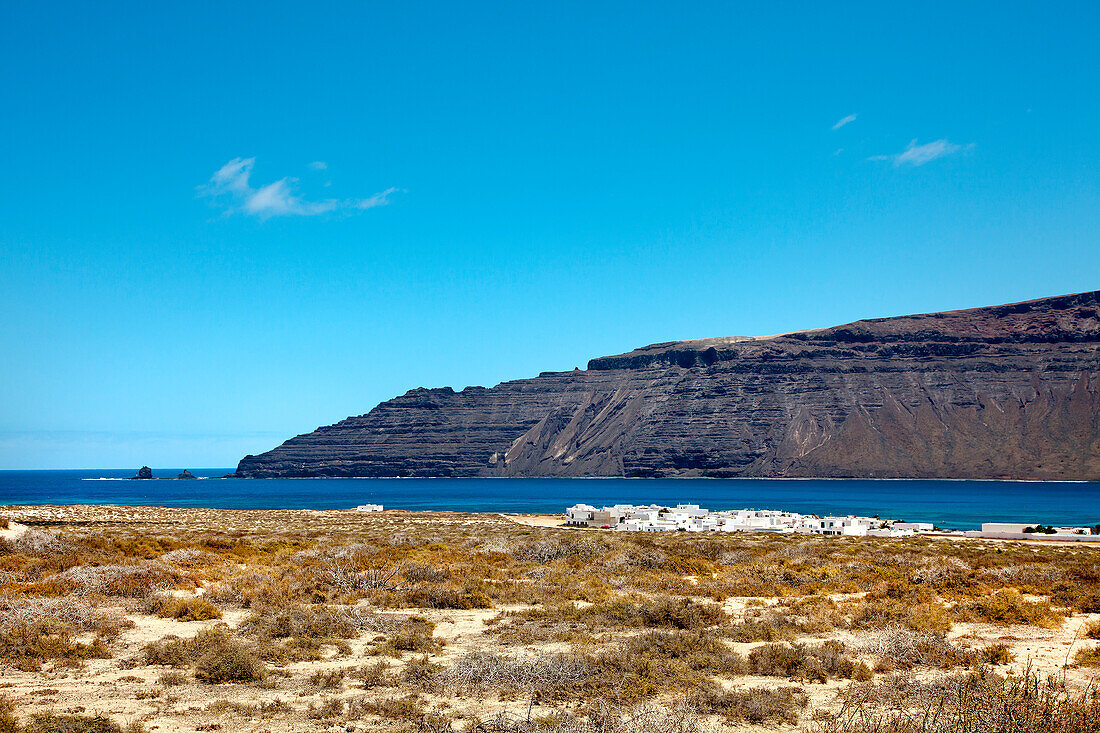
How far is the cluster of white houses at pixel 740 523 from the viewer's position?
5478 cm

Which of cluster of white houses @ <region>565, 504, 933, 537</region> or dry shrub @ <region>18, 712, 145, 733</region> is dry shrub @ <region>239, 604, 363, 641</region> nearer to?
dry shrub @ <region>18, 712, 145, 733</region>

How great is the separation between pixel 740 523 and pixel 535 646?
163 feet

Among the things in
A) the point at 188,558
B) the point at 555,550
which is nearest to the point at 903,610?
the point at 555,550

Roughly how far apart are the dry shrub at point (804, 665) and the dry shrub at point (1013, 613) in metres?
6.26

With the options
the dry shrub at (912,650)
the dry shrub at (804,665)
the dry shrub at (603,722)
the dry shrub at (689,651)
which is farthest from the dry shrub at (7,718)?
the dry shrub at (912,650)

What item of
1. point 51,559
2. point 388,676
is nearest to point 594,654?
point 388,676

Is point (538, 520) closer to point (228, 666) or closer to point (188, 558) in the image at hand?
point (188, 558)

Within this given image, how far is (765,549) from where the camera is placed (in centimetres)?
3372

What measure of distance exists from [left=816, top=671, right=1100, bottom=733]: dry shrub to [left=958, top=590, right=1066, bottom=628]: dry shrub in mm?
6190

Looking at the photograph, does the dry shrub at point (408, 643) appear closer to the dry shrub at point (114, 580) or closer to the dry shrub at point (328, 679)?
the dry shrub at point (328, 679)

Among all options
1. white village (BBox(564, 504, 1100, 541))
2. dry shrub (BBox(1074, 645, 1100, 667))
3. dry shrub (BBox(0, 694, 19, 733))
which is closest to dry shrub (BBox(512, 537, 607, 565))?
dry shrub (BBox(1074, 645, 1100, 667))

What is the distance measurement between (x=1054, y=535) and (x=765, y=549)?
1232 inches

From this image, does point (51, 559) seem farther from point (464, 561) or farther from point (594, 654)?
point (594, 654)

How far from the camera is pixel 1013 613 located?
55.7ft
